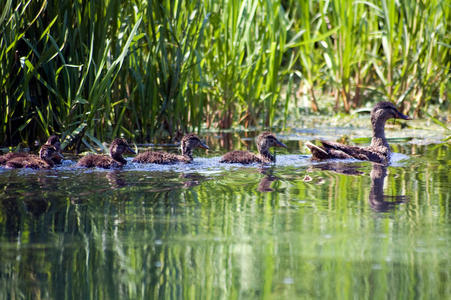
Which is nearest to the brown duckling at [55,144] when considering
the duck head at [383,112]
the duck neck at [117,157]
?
the duck neck at [117,157]

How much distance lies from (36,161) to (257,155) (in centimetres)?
220

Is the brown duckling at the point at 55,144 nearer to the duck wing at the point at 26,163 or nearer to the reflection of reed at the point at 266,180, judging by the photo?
the duck wing at the point at 26,163

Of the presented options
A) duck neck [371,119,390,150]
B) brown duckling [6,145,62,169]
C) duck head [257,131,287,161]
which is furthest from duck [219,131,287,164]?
brown duckling [6,145,62,169]

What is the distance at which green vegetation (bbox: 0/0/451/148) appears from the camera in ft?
22.1

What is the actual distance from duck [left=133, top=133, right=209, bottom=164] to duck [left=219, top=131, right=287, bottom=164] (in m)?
0.39

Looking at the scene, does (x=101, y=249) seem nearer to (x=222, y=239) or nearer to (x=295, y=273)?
(x=222, y=239)

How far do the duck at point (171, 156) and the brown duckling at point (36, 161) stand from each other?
2.81ft

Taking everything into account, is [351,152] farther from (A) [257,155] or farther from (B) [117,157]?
(B) [117,157]

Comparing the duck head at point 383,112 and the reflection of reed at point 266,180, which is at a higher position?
the duck head at point 383,112

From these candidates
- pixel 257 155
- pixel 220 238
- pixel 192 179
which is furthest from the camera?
pixel 257 155

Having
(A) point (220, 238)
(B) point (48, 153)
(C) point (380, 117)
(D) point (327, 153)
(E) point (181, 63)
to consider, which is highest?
(E) point (181, 63)

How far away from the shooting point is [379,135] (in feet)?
26.1

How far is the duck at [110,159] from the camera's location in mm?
6391

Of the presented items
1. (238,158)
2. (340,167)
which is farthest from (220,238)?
(340,167)
